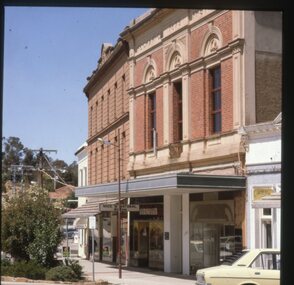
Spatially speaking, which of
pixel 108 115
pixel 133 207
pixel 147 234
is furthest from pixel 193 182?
pixel 108 115

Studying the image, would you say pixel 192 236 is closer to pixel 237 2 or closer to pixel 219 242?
pixel 219 242

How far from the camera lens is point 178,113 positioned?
101 feet

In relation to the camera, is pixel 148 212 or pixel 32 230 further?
pixel 148 212

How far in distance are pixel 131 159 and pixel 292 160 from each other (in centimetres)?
3317

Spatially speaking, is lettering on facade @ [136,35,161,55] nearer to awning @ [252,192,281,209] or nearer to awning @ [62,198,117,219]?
awning @ [62,198,117,219]

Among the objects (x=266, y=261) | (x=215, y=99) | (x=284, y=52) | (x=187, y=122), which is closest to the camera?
(x=284, y=52)

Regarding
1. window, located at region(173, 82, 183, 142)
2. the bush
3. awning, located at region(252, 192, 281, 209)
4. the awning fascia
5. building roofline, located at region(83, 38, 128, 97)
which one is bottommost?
the bush

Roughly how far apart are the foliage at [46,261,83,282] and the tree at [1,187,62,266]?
2224 millimetres

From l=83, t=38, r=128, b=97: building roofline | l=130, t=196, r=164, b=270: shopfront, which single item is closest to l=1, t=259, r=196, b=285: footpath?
l=130, t=196, r=164, b=270: shopfront

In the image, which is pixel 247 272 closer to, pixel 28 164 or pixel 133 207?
pixel 133 207

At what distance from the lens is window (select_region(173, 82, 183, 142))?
101 ft

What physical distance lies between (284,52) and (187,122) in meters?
25.9

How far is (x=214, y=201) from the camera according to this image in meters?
27.4

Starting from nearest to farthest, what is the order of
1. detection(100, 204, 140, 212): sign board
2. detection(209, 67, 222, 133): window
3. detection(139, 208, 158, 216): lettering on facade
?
detection(209, 67, 222, 133): window → detection(100, 204, 140, 212): sign board → detection(139, 208, 158, 216): lettering on facade
